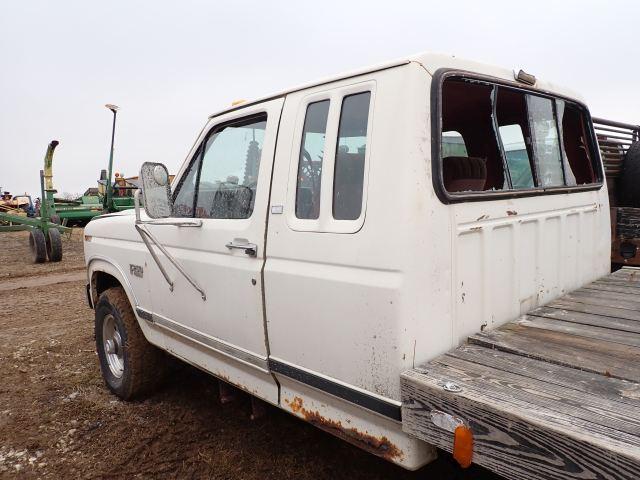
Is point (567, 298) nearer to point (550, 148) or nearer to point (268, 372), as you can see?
point (550, 148)

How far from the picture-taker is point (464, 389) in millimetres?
1500

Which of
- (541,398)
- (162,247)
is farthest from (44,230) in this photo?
(541,398)

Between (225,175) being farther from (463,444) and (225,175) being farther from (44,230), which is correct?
(44,230)

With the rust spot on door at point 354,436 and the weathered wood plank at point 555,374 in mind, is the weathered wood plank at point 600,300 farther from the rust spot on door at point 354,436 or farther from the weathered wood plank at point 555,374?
the rust spot on door at point 354,436

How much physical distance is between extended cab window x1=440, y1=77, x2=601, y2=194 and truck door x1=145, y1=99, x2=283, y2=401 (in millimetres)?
953

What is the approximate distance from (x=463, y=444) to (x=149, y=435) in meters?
2.50

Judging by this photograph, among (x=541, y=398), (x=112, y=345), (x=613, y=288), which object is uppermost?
(x=613, y=288)

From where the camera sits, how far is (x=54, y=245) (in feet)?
36.9

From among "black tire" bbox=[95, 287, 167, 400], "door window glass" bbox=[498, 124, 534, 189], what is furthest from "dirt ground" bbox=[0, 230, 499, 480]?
"door window glass" bbox=[498, 124, 534, 189]

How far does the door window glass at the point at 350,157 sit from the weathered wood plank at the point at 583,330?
95cm

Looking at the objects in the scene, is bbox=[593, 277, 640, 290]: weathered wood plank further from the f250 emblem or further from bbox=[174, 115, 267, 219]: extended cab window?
the f250 emblem

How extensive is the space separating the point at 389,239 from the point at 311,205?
0.49 metres

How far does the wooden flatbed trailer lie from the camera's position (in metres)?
1.22

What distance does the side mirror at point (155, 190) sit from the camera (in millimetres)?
2580
